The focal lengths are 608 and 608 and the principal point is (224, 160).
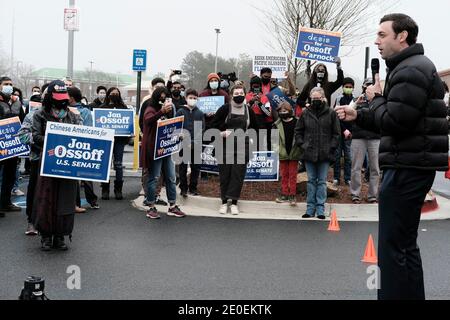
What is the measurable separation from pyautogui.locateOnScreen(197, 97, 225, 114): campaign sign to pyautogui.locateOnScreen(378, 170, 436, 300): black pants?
764 centimetres

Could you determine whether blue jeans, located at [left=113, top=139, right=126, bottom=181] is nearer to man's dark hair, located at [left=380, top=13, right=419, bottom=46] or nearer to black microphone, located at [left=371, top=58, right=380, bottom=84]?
black microphone, located at [left=371, top=58, right=380, bottom=84]

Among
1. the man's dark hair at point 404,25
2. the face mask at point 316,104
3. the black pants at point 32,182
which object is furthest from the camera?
the face mask at point 316,104

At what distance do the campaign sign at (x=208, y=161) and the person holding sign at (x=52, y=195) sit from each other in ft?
13.9

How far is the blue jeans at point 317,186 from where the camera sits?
9.61 metres

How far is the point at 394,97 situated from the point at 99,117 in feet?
27.0

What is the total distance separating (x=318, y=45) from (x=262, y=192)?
10.6 ft

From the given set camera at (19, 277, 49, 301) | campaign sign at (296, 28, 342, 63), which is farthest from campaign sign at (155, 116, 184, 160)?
camera at (19, 277, 49, 301)

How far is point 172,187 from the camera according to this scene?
377 inches

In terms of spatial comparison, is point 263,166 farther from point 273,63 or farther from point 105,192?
point 273,63

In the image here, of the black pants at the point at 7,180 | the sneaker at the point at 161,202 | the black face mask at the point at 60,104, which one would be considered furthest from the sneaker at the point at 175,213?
the black face mask at the point at 60,104

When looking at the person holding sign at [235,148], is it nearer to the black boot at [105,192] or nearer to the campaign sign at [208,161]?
the campaign sign at [208,161]

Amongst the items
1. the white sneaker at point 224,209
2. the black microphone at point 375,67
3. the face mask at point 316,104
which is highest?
the black microphone at point 375,67

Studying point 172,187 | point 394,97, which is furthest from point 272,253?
point 394,97

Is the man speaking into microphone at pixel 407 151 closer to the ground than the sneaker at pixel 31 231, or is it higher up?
higher up
